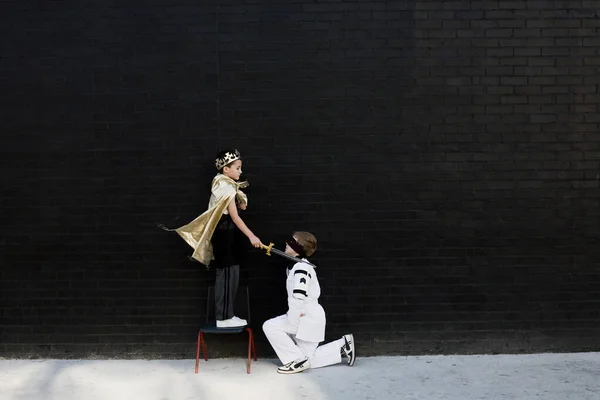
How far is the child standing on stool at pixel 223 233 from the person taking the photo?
5.92 meters

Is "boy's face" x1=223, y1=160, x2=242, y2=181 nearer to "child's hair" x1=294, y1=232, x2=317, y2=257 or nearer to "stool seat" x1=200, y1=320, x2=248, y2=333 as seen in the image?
"child's hair" x1=294, y1=232, x2=317, y2=257

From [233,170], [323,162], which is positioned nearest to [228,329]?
[233,170]

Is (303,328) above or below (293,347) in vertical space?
above

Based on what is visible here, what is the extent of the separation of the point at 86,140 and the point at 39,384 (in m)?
2.25

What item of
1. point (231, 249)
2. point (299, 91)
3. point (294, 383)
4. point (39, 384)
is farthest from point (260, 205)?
point (39, 384)

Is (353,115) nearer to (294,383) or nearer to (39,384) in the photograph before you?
(294,383)

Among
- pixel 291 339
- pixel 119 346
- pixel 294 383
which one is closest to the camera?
pixel 294 383

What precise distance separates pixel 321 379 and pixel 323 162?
1.98 meters

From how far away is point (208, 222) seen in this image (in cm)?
594

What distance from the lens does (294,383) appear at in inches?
220

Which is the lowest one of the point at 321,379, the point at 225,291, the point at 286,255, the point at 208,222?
the point at 321,379

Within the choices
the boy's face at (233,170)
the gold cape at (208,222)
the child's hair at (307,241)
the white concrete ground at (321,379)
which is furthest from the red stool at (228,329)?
the boy's face at (233,170)

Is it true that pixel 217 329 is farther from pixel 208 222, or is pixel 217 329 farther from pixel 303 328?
pixel 208 222

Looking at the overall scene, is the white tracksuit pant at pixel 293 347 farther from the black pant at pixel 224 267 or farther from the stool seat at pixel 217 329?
the black pant at pixel 224 267
